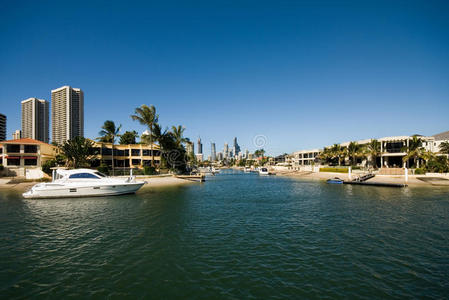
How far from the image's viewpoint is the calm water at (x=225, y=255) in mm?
8508

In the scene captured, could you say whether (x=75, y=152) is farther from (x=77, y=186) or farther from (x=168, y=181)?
(x=77, y=186)

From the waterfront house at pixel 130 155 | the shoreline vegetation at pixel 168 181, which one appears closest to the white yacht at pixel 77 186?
the shoreline vegetation at pixel 168 181

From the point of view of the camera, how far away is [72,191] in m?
30.4

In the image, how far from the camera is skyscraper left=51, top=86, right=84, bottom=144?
135 metres

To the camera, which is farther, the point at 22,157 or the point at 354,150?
the point at 354,150

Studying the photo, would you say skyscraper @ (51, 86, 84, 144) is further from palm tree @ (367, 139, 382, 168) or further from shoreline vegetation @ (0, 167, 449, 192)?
palm tree @ (367, 139, 382, 168)

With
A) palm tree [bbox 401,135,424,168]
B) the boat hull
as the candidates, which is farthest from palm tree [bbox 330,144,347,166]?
the boat hull

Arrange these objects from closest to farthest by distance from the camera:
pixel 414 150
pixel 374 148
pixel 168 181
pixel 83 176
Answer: pixel 83 176
pixel 168 181
pixel 414 150
pixel 374 148

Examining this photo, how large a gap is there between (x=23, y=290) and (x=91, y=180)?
999 inches

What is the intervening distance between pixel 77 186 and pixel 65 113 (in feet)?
452

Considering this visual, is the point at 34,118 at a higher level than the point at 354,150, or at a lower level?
higher

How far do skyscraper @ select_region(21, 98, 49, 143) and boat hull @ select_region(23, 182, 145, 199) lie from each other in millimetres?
152716

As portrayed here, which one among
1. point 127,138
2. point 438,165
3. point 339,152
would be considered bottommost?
point 438,165

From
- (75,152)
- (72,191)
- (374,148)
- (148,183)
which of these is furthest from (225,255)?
(374,148)
